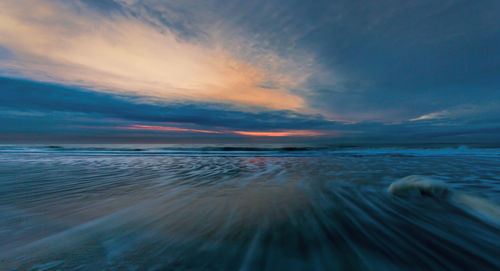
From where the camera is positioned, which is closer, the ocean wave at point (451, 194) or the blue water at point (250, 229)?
the blue water at point (250, 229)

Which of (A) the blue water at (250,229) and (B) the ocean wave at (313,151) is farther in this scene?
(B) the ocean wave at (313,151)

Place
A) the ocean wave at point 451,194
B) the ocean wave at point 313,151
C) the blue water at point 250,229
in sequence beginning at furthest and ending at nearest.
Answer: the ocean wave at point 313,151 → the ocean wave at point 451,194 → the blue water at point 250,229

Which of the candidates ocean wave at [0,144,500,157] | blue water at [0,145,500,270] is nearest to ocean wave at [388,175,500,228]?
blue water at [0,145,500,270]

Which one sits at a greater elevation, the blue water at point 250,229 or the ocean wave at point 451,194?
the ocean wave at point 451,194

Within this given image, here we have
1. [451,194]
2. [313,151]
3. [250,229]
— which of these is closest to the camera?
[250,229]

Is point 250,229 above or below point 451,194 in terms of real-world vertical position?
below

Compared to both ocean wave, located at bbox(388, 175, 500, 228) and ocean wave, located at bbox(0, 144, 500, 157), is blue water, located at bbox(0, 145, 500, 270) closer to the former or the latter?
ocean wave, located at bbox(388, 175, 500, 228)

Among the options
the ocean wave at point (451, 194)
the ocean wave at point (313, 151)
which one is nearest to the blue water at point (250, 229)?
the ocean wave at point (451, 194)

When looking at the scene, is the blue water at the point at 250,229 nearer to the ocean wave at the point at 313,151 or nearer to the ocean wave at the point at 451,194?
the ocean wave at the point at 451,194

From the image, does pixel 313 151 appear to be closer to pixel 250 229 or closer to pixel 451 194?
pixel 451 194

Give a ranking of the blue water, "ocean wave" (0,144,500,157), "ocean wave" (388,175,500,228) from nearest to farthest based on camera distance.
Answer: the blue water < "ocean wave" (388,175,500,228) < "ocean wave" (0,144,500,157)

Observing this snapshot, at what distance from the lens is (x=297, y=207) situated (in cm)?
326

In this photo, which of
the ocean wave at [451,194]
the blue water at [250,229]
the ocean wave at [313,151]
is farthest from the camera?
the ocean wave at [313,151]

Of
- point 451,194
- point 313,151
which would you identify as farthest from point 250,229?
Answer: point 313,151
